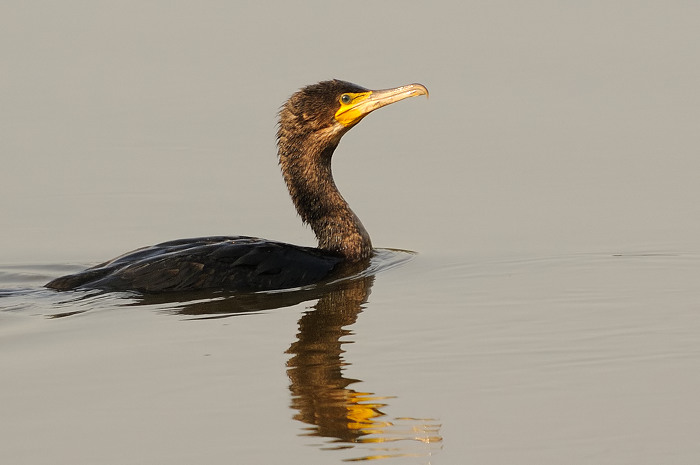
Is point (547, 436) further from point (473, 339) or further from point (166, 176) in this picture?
point (166, 176)

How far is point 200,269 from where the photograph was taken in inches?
367

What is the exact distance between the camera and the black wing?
364 inches

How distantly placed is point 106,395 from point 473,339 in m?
2.23

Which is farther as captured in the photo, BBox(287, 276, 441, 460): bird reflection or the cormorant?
the cormorant

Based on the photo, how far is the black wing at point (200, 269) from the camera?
30.4ft

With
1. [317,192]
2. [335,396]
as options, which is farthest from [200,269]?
[335,396]

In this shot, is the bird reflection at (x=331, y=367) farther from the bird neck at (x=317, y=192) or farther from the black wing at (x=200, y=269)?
the bird neck at (x=317, y=192)

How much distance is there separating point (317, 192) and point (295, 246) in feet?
2.66

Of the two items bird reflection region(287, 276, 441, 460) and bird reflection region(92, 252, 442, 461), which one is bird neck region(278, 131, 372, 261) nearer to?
bird reflection region(92, 252, 442, 461)

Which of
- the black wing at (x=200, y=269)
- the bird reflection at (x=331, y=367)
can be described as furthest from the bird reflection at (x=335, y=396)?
the black wing at (x=200, y=269)

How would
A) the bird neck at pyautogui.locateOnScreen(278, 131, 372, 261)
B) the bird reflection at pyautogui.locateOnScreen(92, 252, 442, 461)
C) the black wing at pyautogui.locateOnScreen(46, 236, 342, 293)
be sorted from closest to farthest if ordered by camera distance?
the bird reflection at pyautogui.locateOnScreen(92, 252, 442, 461), the black wing at pyautogui.locateOnScreen(46, 236, 342, 293), the bird neck at pyautogui.locateOnScreen(278, 131, 372, 261)

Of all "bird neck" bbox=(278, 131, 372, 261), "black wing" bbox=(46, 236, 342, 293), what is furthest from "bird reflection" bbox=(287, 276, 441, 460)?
"bird neck" bbox=(278, 131, 372, 261)

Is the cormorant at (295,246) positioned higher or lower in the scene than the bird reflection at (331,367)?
higher

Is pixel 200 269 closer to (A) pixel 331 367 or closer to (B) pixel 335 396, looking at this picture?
(A) pixel 331 367
